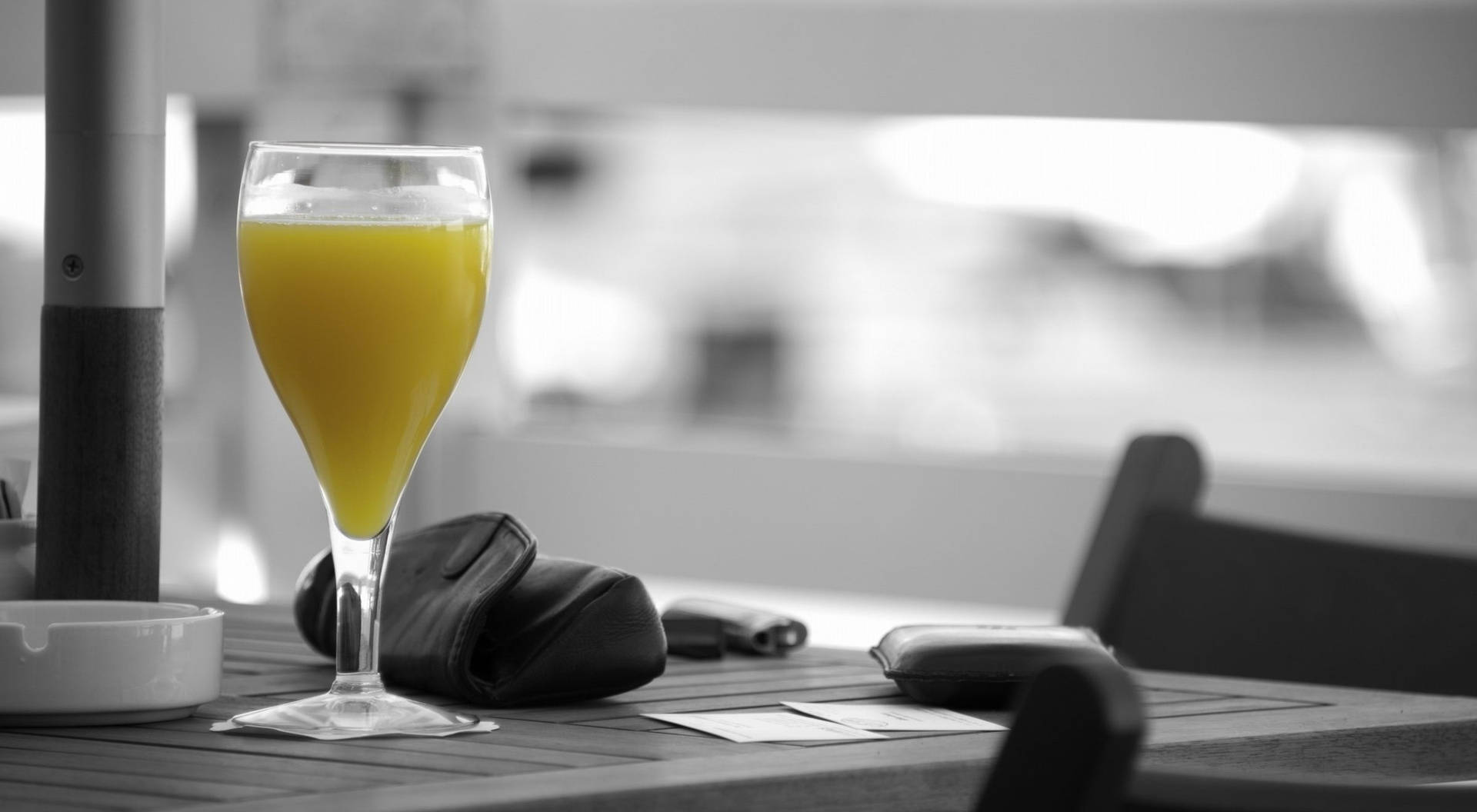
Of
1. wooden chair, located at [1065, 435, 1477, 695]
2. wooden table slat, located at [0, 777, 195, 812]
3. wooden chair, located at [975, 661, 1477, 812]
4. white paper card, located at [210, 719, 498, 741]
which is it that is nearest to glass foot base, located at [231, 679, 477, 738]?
white paper card, located at [210, 719, 498, 741]

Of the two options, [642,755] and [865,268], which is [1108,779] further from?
[865,268]

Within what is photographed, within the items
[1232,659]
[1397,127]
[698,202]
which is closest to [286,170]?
[1232,659]

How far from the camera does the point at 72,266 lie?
3.06ft

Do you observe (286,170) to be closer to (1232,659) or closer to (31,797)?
(31,797)

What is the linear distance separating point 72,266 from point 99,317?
3 centimetres

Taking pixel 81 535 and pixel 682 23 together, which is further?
pixel 682 23

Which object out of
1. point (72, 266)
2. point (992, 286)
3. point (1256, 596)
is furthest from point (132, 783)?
point (992, 286)

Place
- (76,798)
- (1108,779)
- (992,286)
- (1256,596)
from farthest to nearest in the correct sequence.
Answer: (992,286), (1256,596), (76,798), (1108,779)

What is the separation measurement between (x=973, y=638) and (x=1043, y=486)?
211cm

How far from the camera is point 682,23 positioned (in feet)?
10.7

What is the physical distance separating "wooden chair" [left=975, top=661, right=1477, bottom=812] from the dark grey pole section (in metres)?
0.54

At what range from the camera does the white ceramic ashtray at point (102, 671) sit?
2.60 ft

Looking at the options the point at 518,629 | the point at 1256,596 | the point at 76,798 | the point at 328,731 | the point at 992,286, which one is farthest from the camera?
the point at 992,286

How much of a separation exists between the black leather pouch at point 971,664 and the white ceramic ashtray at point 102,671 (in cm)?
34
